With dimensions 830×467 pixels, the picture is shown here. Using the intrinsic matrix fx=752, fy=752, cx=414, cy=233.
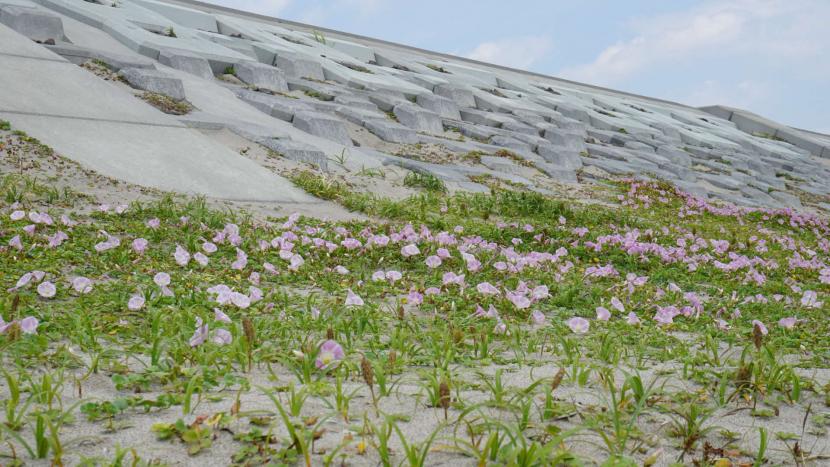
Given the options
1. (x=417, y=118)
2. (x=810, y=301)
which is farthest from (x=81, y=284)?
(x=417, y=118)

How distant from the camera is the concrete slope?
4.41 meters

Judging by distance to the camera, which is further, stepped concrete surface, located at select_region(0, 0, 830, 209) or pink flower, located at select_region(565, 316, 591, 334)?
stepped concrete surface, located at select_region(0, 0, 830, 209)

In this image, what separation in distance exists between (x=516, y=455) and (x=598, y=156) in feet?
26.4

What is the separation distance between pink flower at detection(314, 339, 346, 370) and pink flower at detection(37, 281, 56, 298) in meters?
1.09

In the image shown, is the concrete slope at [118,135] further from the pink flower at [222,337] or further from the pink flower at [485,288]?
the pink flower at [222,337]

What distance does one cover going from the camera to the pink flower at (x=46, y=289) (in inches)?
94.7

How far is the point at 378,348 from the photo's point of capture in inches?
86.7

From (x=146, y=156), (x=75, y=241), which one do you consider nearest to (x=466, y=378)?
(x=75, y=241)

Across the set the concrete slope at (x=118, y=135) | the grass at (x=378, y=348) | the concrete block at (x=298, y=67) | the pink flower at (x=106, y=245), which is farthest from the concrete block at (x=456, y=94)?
the pink flower at (x=106, y=245)

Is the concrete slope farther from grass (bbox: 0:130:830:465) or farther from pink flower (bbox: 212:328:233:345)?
pink flower (bbox: 212:328:233:345)

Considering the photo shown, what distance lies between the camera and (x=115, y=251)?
3.05 metres

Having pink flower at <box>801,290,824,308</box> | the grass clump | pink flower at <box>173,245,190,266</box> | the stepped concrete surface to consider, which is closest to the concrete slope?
→ the stepped concrete surface

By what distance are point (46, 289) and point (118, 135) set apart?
8.30 feet

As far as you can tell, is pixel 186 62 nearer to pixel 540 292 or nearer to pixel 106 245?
pixel 106 245
